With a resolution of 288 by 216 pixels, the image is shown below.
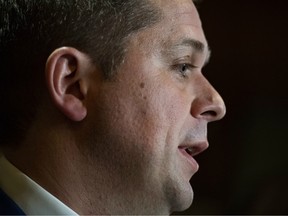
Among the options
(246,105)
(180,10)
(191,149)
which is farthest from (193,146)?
(246,105)

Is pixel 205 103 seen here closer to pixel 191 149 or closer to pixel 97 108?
pixel 191 149

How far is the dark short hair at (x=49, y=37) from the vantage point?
0.97m

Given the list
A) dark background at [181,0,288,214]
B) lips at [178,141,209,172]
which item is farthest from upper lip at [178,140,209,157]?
dark background at [181,0,288,214]

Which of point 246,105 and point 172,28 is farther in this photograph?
point 246,105

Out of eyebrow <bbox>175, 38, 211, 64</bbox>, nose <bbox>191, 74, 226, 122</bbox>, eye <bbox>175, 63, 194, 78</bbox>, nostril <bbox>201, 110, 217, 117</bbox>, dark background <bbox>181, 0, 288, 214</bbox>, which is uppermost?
eyebrow <bbox>175, 38, 211, 64</bbox>

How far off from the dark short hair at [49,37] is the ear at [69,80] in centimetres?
2

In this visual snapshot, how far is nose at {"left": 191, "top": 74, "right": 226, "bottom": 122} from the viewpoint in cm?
101

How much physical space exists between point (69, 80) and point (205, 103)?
0.78 feet

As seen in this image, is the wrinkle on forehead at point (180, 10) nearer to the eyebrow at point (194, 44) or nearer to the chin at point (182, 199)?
the eyebrow at point (194, 44)

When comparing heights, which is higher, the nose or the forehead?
the forehead

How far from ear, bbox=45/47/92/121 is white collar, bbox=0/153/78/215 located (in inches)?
5.1

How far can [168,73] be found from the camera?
100 centimetres

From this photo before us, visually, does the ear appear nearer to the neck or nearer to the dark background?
the neck

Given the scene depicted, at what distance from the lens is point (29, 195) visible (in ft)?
3.16
